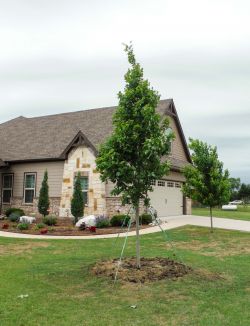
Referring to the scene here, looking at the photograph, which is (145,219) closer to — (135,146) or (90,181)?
(90,181)

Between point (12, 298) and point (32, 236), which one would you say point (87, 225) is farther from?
point (12, 298)

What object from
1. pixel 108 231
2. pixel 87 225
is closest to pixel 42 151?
pixel 87 225

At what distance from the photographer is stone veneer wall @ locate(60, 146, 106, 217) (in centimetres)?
2373

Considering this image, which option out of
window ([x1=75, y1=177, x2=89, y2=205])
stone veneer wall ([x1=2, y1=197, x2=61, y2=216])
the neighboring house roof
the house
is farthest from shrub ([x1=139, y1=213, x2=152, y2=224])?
stone veneer wall ([x1=2, y1=197, x2=61, y2=216])

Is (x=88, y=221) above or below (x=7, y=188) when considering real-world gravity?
below

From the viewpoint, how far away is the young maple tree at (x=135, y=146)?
33.9 ft

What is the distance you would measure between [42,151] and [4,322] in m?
21.7

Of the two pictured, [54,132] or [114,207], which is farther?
[54,132]

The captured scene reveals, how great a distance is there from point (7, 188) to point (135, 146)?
20325 mm

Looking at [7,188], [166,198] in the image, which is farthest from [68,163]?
[166,198]

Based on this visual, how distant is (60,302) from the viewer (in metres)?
7.67

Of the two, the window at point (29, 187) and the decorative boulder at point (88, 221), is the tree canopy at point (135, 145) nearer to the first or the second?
the decorative boulder at point (88, 221)

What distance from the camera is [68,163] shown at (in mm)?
25453

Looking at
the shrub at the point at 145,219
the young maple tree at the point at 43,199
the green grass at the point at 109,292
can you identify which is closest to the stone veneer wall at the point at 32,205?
the young maple tree at the point at 43,199
